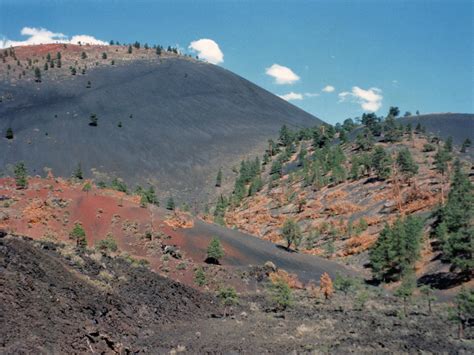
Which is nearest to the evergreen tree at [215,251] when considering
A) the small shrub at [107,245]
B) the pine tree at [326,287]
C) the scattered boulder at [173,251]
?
the scattered boulder at [173,251]

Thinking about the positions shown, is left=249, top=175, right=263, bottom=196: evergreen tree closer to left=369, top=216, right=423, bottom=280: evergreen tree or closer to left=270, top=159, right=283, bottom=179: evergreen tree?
left=270, top=159, right=283, bottom=179: evergreen tree

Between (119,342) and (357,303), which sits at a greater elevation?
(119,342)

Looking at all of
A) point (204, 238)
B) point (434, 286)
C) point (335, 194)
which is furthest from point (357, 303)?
point (335, 194)

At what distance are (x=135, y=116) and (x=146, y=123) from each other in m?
5.18

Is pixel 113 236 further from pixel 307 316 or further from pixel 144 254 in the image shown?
pixel 307 316

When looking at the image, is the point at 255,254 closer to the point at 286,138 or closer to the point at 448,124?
the point at 286,138

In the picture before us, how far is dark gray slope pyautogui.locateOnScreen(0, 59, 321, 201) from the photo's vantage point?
10400 centimetres

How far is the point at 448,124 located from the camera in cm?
13025

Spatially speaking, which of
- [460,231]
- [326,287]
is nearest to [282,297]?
[326,287]

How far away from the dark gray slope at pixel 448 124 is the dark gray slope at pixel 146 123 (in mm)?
40848

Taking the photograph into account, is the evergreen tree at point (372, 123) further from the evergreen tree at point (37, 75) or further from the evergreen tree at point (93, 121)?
the evergreen tree at point (37, 75)

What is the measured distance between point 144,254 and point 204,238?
299 inches

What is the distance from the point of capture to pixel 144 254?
1677 inches

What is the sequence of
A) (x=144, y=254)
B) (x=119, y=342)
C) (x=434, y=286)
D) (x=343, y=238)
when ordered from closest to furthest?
(x=119, y=342)
(x=144, y=254)
(x=434, y=286)
(x=343, y=238)
